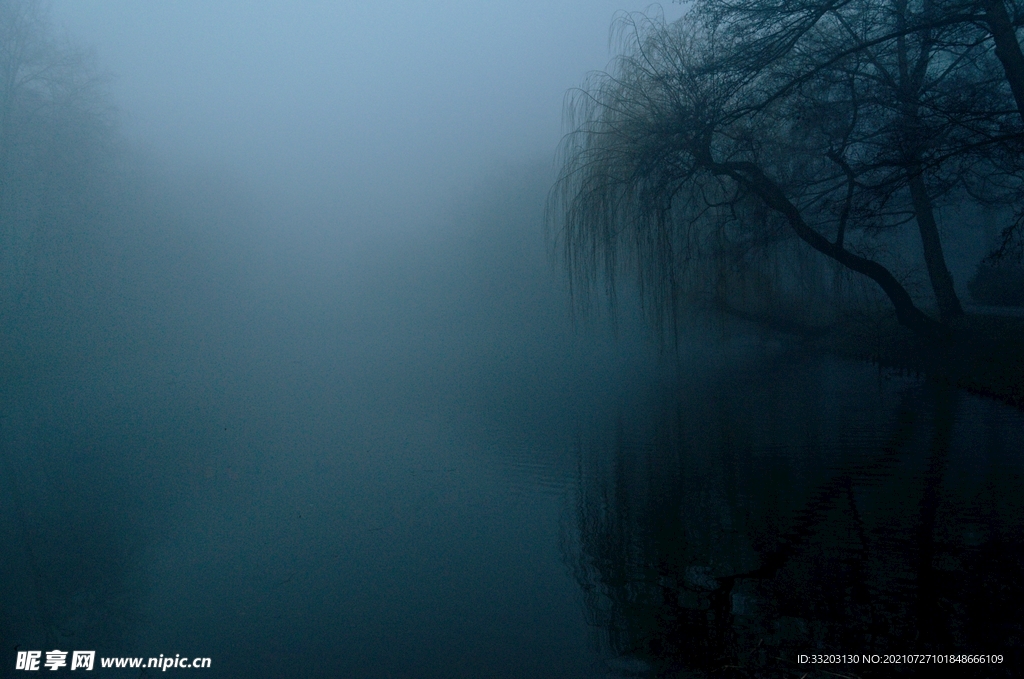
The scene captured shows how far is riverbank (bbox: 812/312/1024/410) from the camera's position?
962cm

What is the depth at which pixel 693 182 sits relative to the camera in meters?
11.1

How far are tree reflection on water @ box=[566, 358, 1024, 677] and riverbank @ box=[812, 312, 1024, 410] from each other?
4.70 feet

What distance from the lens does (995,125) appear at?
9.64 meters

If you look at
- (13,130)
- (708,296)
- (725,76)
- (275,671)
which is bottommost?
(275,671)

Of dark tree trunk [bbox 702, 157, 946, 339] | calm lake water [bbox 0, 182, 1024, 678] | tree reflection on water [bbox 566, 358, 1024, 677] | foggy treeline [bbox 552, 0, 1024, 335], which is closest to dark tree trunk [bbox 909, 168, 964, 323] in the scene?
foggy treeline [bbox 552, 0, 1024, 335]

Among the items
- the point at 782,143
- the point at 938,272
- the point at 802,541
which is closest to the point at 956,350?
the point at 938,272

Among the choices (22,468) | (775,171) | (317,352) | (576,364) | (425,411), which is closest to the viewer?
(22,468)

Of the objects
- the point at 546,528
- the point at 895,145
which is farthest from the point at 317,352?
the point at 546,528

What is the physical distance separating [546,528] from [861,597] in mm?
1999

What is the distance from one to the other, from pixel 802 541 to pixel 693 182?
747 centimetres

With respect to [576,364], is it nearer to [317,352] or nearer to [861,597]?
[317,352]

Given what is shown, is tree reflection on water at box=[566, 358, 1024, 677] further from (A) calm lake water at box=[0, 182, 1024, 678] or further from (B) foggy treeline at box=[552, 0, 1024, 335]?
(B) foggy treeline at box=[552, 0, 1024, 335]

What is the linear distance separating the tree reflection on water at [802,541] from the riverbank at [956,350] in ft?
4.70

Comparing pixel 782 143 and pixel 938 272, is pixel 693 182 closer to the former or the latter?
pixel 782 143
